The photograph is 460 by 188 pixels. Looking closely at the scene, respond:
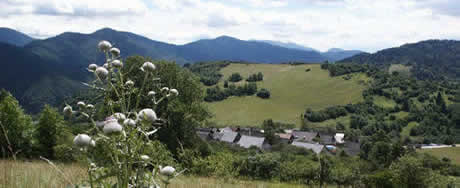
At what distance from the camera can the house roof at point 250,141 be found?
7911 cm

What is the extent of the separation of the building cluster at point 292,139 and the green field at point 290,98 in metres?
13.5

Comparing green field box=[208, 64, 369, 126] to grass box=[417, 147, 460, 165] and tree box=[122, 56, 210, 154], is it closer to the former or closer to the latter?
grass box=[417, 147, 460, 165]

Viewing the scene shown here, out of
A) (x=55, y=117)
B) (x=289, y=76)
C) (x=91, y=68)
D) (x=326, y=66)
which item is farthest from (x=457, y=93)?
(x=91, y=68)

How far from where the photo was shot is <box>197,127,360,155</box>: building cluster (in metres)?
80.4

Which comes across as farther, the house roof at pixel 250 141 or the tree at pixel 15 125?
the house roof at pixel 250 141

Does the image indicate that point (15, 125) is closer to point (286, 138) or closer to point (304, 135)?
point (286, 138)

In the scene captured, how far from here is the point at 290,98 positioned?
438 feet

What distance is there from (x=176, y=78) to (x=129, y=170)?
23572 millimetres

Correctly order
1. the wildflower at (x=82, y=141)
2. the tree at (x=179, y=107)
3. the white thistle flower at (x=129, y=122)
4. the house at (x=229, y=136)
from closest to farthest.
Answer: the wildflower at (x=82, y=141), the white thistle flower at (x=129, y=122), the tree at (x=179, y=107), the house at (x=229, y=136)

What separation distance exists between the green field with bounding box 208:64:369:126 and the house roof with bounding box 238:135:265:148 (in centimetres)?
2829

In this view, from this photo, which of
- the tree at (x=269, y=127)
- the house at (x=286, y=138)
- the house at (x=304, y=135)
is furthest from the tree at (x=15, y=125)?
the house at (x=304, y=135)

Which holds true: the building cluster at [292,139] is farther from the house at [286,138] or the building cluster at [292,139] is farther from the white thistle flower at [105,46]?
the white thistle flower at [105,46]

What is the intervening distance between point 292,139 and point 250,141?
17.0 metres

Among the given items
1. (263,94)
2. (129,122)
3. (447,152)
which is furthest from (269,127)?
(129,122)
